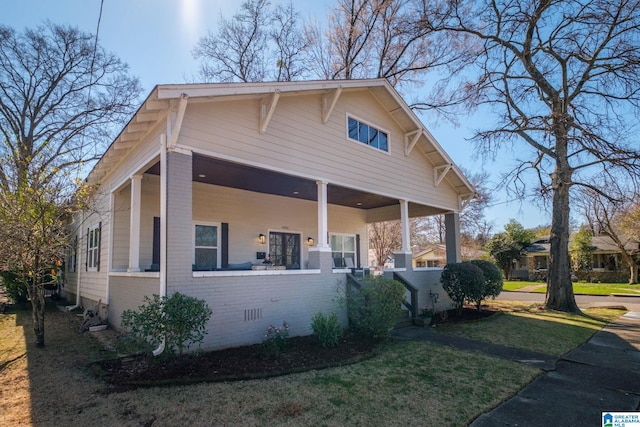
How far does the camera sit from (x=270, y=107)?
7.45 meters

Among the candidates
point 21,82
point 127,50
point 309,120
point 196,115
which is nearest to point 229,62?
point 21,82

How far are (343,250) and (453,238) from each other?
4103mm

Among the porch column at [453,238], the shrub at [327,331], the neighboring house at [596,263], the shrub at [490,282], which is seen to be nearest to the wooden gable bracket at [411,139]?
the porch column at [453,238]

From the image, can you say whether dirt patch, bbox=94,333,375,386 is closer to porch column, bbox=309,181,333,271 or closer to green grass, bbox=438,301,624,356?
porch column, bbox=309,181,333,271

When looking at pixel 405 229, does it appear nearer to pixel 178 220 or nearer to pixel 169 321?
pixel 178 220

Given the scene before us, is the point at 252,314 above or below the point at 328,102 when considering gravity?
below

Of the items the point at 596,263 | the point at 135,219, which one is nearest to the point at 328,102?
the point at 135,219

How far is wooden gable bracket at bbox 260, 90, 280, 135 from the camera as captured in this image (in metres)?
7.37

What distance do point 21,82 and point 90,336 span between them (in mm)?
17655

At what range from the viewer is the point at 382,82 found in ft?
34.0

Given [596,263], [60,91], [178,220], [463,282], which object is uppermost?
[60,91]

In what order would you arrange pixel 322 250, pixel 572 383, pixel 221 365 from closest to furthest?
pixel 572 383 → pixel 221 365 → pixel 322 250

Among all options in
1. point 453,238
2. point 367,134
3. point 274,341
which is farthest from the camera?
point 453,238

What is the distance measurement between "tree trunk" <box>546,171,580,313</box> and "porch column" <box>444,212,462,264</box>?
359 centimetres
